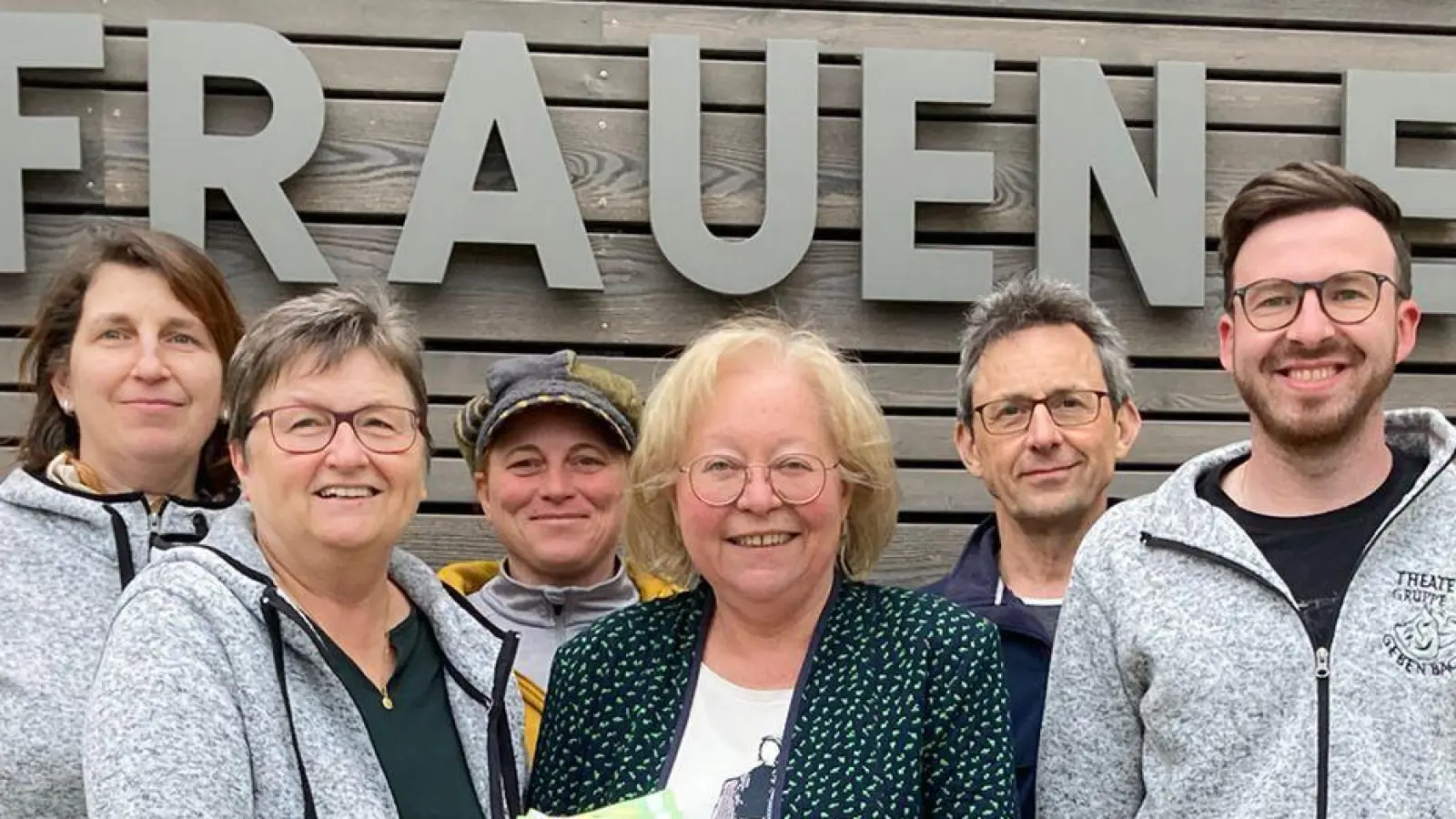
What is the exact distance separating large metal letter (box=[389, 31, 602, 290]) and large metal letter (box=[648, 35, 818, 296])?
0.81ft

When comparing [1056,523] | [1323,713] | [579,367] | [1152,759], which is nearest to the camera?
[1323,713]

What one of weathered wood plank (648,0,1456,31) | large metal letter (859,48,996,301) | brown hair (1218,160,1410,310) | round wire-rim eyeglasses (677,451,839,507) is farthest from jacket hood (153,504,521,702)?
weathered wood plank (648,0,1456,31)

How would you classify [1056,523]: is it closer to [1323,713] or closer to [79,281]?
[1323,713]

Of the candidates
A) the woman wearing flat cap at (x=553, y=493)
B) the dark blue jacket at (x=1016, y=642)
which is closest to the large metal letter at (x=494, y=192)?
the woman wearing flat cap at (x=553, y=493)

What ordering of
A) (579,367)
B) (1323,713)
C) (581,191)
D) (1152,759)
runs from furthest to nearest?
(581,191) < (579,367) < (1152,759) < (1323,713)

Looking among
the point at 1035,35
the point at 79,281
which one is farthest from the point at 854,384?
the point at 1035,35

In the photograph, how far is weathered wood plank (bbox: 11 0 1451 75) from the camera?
143 inches

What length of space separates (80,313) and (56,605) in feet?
1.78

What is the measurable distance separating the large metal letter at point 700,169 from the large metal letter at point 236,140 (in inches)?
34.5

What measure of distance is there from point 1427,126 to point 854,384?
8.74 ft

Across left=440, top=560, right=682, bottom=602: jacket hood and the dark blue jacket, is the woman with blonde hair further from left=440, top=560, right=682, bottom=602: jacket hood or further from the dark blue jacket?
left=440, top=560, right=682, bottom=602: jacket hood

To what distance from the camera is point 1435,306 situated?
3852mm

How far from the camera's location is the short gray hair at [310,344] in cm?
191

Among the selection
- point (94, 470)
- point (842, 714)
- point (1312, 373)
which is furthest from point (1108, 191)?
point (94, 470)
